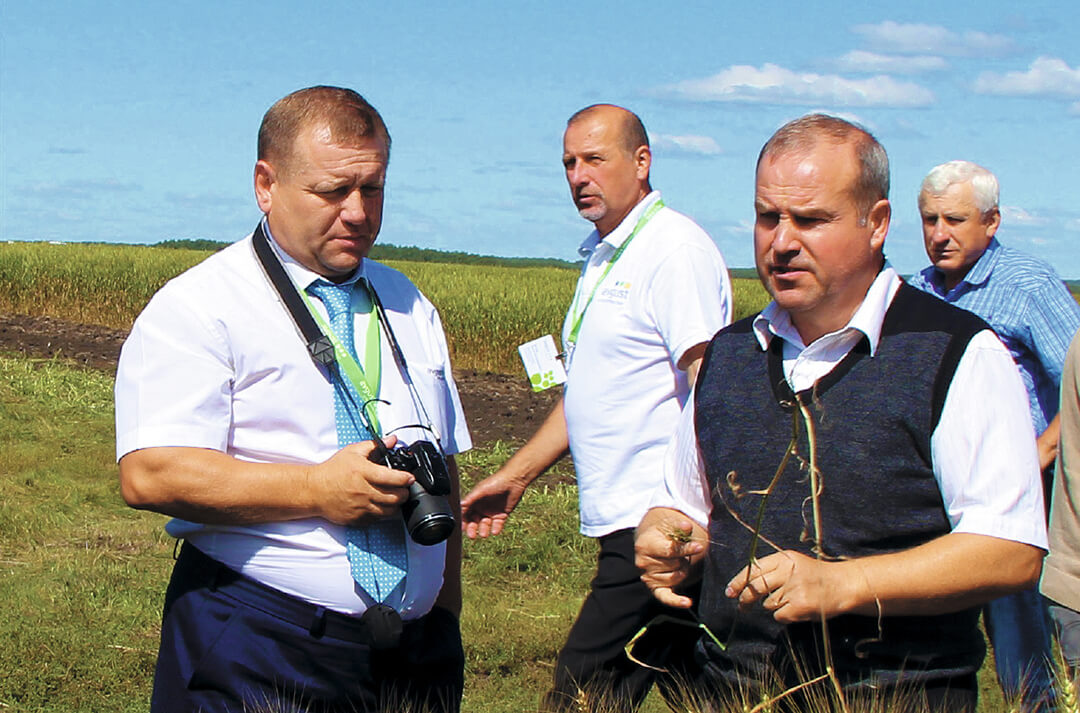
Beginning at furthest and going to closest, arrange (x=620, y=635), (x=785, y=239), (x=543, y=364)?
(x=543, y=364)
(x=620, y=635)
(x=785, y=239)

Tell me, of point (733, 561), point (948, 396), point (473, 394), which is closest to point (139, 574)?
point (733, 561)

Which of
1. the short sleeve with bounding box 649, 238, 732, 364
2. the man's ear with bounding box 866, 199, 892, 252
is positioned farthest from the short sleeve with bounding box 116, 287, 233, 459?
the short sleeve with bounding box 649, 238, 732, 364

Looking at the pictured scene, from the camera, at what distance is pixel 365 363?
3129mm

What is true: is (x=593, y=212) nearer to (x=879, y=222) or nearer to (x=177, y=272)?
(x=879, y=222)

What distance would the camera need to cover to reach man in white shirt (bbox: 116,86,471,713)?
287 centimetres

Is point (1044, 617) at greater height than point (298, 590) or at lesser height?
lesser

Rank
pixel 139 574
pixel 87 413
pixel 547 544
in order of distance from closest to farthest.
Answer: pixel 139 574
pixel 547 544
pixel 87 413

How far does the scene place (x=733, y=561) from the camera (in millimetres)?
2656

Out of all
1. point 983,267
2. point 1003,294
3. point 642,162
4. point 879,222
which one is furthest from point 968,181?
point 879,222

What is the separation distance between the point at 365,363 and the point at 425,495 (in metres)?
0.43

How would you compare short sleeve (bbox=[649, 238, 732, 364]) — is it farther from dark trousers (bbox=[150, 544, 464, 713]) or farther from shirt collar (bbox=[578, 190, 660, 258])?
dark trousers (bbox=[150, 544, 464, 713])

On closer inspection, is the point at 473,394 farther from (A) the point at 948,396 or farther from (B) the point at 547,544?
(A) the point at 948,396

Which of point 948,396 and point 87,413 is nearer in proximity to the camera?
point 948,396

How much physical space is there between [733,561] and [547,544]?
5066mm
